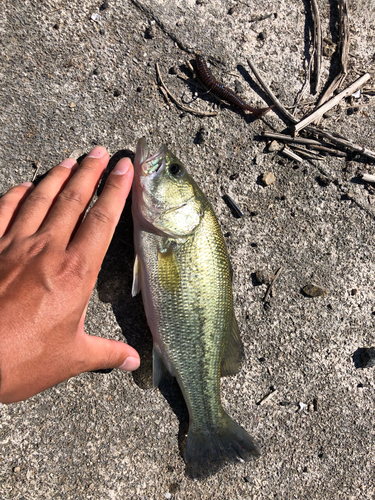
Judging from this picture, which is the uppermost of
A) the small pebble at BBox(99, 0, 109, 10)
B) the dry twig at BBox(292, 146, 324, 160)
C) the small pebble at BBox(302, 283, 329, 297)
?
the small pebble at BBox(99, 0, 109, 10)

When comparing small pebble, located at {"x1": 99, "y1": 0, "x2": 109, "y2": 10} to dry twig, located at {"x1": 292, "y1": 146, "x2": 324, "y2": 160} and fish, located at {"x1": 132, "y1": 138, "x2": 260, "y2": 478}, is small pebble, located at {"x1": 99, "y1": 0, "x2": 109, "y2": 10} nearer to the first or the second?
fish, located at {"x1": 132, "y1": 138, "x2": 260, "y2": 478}

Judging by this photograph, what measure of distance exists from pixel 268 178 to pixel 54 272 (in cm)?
198

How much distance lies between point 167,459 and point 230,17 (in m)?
3.91

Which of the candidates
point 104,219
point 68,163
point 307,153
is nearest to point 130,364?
point 104,219

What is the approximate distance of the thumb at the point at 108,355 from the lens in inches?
93.8

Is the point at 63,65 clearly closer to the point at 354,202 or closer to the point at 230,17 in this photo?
the point at 230,17

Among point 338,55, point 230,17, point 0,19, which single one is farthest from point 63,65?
point 338,55

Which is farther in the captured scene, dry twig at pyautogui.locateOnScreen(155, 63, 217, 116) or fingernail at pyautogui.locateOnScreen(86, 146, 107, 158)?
dry twig at pyautogui.locateOnScreen(155, 63, 217, 116)

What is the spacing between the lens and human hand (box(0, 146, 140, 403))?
2.11 meters

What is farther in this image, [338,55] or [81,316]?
[338,55]

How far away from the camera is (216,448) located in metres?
2.60

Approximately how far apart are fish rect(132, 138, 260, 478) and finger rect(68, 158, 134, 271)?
0.11m

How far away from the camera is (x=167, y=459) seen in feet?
9.16

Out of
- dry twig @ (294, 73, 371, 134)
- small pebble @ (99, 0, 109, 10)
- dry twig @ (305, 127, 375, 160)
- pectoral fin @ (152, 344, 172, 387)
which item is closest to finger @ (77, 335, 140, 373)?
pectoral fin @ (152, 344, 172, 387)
